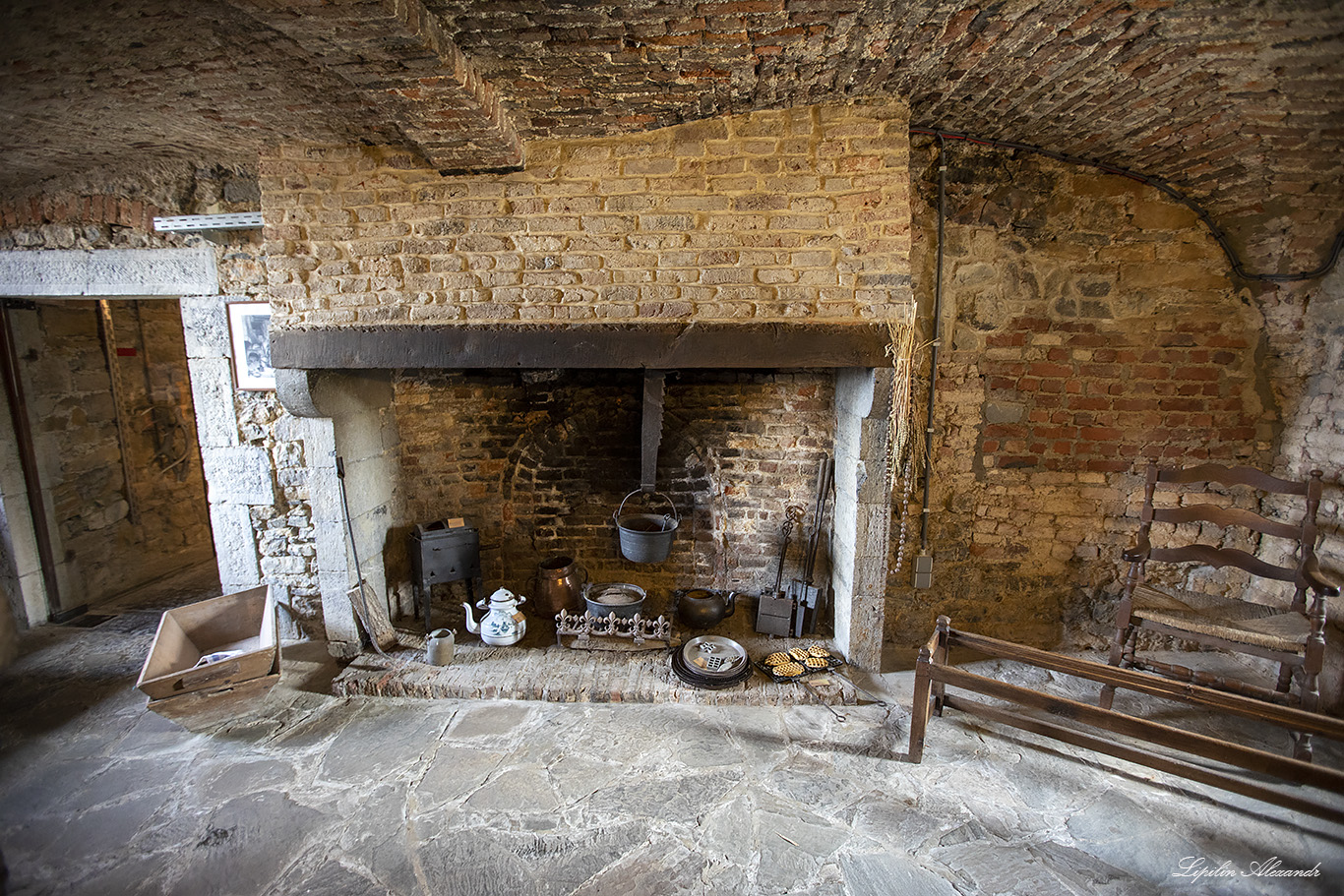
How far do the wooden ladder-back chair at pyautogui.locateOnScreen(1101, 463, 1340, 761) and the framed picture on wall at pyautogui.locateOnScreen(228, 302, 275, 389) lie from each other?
207 inches

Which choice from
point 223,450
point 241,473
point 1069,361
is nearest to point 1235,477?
point 1069,361

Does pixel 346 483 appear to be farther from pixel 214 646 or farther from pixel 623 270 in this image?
pixel 623 270

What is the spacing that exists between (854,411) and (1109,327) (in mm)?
1680

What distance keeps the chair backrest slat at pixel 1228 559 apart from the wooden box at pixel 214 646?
4983 millimetres

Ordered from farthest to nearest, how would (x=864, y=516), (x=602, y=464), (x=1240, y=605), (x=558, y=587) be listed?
1. (x=602, y=464)
2. (x=558, y=587)
3. (x=864, y=516)
4. (x=1240, y=605)

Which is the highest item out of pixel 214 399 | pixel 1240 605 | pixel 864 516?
pixel 214 399

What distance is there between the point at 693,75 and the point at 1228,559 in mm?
3661

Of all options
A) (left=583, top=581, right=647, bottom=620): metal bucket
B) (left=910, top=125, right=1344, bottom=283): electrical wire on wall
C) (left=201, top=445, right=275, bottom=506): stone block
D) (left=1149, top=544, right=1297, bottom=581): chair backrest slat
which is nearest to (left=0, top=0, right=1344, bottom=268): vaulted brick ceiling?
(left=910, top=125, right=1344, bottom=283): electrical wire on wall

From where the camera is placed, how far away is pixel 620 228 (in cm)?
283

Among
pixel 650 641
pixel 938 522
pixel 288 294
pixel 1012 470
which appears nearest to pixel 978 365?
pixel 1012 470

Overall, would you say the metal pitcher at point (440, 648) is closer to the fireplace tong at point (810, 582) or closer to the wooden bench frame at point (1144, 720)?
the fireplace tong at point (810, 582)

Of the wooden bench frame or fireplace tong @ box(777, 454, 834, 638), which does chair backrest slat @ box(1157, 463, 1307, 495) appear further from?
fireplace tong @ box(777, 454, 834, 638)

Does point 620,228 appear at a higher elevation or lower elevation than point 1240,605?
higher

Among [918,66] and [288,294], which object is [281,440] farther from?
[918,66]
